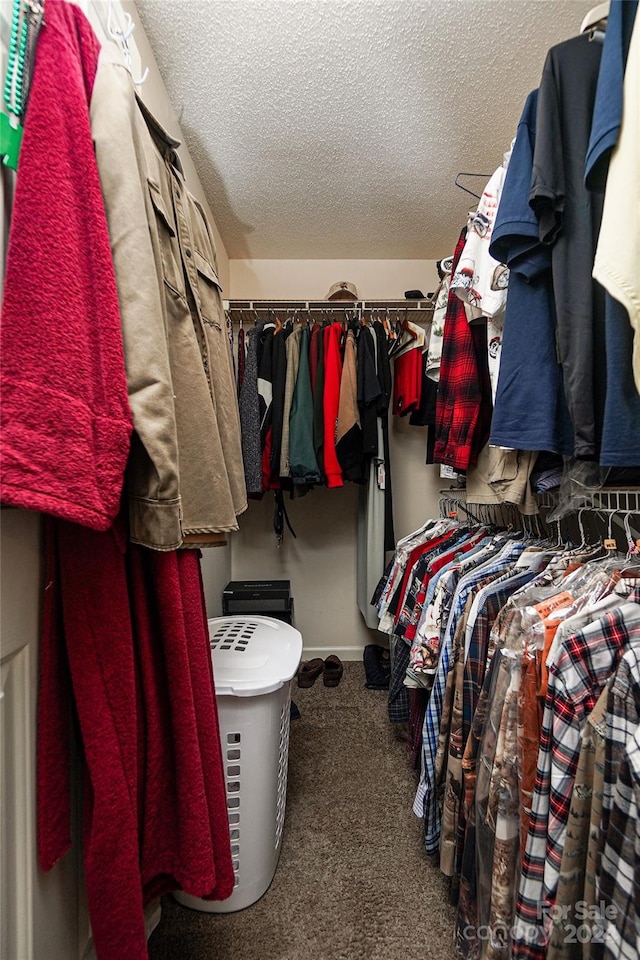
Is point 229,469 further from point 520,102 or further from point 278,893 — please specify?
point 520,102

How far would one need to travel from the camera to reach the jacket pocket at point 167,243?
639mm

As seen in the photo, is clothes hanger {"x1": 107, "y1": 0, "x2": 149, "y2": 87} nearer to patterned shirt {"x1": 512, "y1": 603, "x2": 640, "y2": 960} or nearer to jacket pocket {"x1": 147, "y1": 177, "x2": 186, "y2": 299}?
jacket pocket {"x1": 147, "y1": 177, "x2": 186, "y2": 299}

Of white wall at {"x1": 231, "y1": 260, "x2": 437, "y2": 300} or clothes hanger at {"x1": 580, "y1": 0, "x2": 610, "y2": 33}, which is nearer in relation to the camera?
clothes hanger at {"x1": 580, "y1": 0, "x2": 610, "y2": 33}

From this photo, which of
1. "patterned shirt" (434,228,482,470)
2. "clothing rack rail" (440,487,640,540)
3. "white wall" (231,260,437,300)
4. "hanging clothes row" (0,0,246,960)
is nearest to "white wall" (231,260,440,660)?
"white wall" (231,260,437,300)

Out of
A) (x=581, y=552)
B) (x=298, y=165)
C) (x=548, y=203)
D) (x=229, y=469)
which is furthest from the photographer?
(x=298, y=165)

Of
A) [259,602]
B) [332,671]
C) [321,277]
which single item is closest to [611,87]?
[259,602]

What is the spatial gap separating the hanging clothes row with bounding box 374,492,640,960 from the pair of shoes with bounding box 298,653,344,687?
103 centimetres

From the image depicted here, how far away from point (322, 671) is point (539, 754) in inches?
66.9

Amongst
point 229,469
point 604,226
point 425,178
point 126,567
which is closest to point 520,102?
point 425,178

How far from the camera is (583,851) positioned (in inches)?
23.9

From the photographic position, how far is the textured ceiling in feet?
3.80

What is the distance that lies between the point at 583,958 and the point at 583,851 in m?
0.16

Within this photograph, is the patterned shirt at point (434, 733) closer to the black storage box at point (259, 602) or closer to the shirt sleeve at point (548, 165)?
the shirt sleeve at point (548, 165)

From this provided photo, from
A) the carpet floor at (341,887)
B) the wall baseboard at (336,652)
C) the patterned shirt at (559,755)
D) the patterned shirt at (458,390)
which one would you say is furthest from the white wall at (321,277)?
the carpet floor at (341,887)
